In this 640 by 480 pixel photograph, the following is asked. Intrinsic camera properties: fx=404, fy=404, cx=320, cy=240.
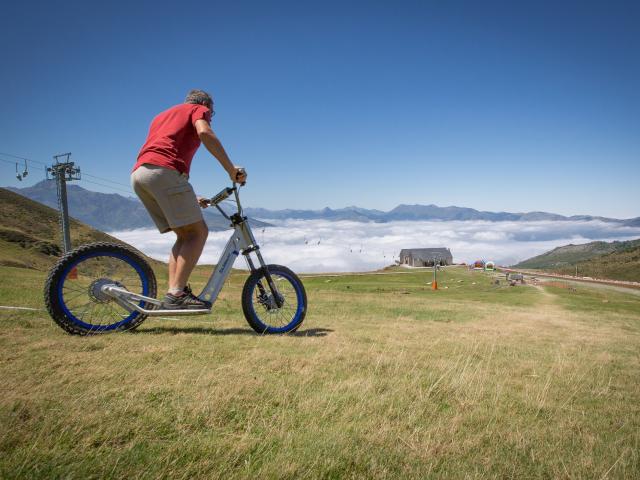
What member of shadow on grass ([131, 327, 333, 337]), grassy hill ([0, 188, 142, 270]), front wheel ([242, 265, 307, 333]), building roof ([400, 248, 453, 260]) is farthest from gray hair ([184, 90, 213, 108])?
building roof ([400, 248, 453, 260])

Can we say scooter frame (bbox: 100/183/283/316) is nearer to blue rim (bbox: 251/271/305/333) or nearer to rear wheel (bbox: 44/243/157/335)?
rear wheel (bbox: 44/243/157/335)

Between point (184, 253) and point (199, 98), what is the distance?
2489 mm

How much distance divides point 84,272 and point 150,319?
2.17 m

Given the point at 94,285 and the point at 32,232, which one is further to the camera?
the point at 32,232

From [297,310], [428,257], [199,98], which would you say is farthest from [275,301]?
[428,257]

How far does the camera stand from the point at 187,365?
4383 millimetres

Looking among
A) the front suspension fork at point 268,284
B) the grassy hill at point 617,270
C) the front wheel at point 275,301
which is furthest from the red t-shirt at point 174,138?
the grassy hill at point 617,270

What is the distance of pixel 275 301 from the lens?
7156mm

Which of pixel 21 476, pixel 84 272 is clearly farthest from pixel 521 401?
pixel 84 272

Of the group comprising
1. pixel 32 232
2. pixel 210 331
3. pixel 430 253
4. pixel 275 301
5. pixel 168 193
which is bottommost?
pixel 430 253

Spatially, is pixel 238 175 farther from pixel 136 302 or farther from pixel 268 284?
pixel 136 302

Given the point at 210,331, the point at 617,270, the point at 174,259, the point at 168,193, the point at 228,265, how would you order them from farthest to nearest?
the point at 617,270 → the point at 228,265 → the point at 210,331 → the point at 174,259 → the point at 168,193

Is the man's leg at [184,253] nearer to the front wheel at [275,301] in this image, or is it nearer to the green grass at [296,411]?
the green grass at [296,411]

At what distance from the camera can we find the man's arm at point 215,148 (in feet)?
19.5
